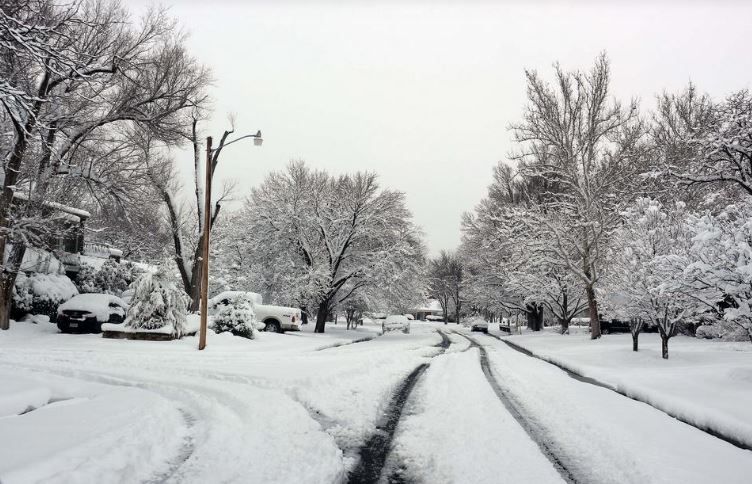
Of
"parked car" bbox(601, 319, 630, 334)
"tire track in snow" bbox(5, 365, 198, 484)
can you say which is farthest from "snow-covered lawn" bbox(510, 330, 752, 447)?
"parked car" bbox(601, 319, 630, 334)

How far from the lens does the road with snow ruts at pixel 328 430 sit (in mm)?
4207

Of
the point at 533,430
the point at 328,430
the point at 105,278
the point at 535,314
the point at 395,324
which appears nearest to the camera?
the point at 328,430

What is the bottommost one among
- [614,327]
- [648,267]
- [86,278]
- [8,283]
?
[614,327]

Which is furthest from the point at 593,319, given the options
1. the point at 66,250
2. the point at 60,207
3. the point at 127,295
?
the point at 66,250

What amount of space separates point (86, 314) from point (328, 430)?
15.9 meters

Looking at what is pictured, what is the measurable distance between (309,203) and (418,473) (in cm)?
2581

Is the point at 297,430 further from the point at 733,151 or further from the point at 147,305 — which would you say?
the point at 733,151

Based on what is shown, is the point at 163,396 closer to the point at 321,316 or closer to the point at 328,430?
the point at 328,430

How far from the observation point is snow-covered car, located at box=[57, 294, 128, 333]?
1744cm

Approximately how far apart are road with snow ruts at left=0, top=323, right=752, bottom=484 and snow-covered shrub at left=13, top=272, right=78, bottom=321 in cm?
1044

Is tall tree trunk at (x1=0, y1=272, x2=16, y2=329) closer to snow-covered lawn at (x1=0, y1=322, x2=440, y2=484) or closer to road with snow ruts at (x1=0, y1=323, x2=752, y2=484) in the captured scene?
snow-covered lawn at (x1=0, y1=322, x2=440, y2=484)

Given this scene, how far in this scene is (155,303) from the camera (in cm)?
1599

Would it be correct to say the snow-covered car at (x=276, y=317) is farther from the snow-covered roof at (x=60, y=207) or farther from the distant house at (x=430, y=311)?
the distant house at (x=430, y=311)

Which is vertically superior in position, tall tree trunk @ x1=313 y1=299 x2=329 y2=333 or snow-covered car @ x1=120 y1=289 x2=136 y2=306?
snow-covered car @ x1=120 y1=289 x2=136 y2=306
